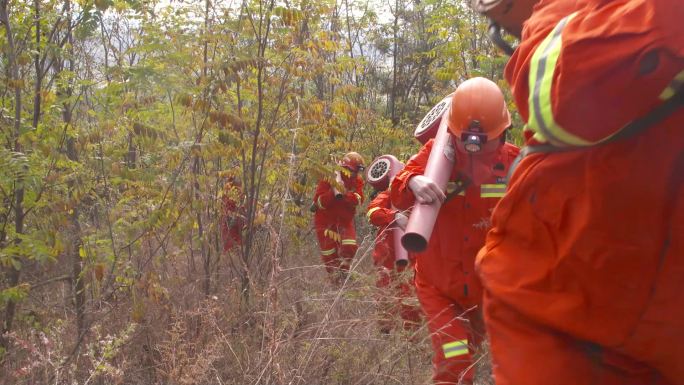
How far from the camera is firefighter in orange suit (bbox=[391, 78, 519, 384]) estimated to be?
3746 millimetres

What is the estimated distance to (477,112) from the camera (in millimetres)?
3793

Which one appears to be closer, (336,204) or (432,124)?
(432,124)

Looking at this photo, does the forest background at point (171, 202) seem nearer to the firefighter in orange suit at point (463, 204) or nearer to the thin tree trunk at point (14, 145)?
the thin tree trunk at point (14, 145)

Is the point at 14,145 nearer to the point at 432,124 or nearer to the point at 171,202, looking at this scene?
the point at 171,202

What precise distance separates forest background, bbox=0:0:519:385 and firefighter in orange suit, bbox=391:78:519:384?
0.85 ft

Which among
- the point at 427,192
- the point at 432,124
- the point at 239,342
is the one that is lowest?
the point at 239,342

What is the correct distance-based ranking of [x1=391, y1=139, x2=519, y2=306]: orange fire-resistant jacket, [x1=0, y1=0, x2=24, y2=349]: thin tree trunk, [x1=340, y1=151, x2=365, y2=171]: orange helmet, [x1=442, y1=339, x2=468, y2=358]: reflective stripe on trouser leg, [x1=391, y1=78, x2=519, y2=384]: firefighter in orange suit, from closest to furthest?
[x1=442, y1=339, x2=468, y2=358]: reflective stripe on trouser leg
[x1=391, y1=78, x2=519, y2=384]: firefighter in orange suit
[x1=391, y1=139, x2=519, y2=306]: orange fire-resistant jacket
[x1=0, y1=0, x2=24, y2=349]: thin tree trunk
[x1=340, y1=151, x2=365, y2=171]: orange helmet

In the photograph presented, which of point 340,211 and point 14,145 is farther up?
point 14,145

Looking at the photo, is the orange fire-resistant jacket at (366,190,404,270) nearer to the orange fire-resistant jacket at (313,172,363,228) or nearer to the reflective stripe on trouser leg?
the reflective stripe on trouser leg

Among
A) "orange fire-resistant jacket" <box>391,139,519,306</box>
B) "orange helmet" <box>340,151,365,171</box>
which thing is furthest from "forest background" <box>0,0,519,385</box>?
"orange helmet" <box>340,151,365,171</box>

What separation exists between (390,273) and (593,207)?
8.85 ft

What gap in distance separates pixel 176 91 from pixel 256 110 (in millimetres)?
A: 887

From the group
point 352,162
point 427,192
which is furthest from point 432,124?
point 352,162

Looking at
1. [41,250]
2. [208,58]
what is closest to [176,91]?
[208,58]
